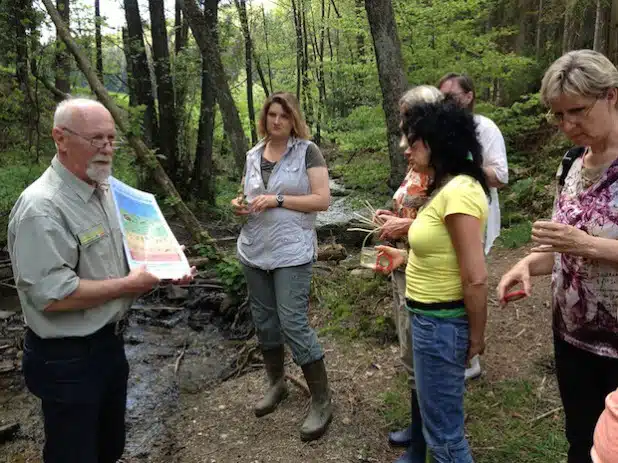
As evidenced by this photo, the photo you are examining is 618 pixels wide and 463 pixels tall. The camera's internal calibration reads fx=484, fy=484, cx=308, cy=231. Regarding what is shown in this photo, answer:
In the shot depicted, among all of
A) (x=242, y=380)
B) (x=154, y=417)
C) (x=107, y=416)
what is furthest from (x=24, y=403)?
(x=107, y=416)

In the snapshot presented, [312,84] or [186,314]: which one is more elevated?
[312,84]

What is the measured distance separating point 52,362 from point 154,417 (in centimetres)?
206

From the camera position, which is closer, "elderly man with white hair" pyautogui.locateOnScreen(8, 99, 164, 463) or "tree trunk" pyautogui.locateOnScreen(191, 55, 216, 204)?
"elderly man with white hair" pyautogui.locateOnScreen(8, 99, 164, 463)

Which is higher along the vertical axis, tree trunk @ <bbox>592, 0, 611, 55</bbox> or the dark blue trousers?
tree trunk @ <bbox>592, 0, 611, 55</bbox>

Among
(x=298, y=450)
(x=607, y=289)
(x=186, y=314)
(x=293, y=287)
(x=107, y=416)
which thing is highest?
(x=607, y=289)

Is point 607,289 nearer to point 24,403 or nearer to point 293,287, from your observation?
point 293,287

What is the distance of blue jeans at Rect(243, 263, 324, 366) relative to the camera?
10.1ft

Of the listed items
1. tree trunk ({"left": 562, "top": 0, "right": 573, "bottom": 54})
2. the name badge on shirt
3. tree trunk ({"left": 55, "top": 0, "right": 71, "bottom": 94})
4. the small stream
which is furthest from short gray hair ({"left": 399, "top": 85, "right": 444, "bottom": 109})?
tree trunk ({"left": 562, "top": 0, "right": 573, "bottom": 54})

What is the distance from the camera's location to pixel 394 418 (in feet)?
10.6

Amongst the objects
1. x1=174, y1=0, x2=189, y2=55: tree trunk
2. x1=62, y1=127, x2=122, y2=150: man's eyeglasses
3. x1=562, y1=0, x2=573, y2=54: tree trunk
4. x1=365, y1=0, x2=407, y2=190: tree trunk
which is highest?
x1=174, y1=0, x2=189, y2=55: tree trunk

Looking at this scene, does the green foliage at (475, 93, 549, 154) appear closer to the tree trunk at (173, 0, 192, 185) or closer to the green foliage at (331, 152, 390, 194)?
the green foliage at (331, 152, 390, 194)

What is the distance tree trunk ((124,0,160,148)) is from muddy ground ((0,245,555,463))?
7559 millimetres

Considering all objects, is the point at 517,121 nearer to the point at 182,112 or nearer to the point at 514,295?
the point at 514,295

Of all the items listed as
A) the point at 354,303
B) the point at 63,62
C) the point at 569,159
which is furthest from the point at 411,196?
the point at 63,62
